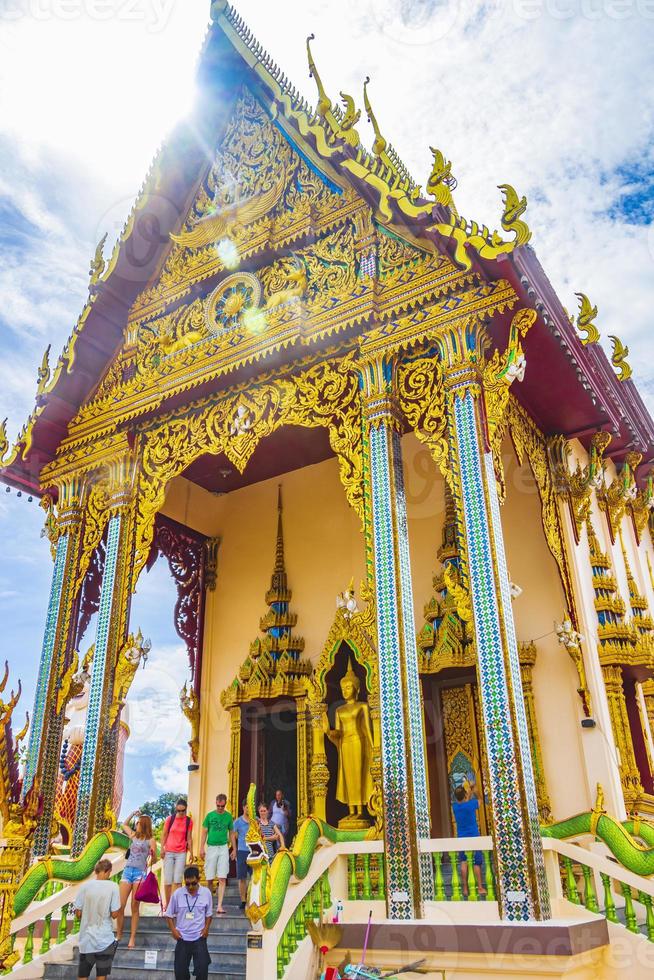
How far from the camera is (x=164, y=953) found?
6.01m

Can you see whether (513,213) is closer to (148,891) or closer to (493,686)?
(493,686)

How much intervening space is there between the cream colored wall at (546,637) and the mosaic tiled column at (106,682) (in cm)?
392

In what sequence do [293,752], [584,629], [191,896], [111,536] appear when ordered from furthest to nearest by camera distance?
1. [293,752]
2. [111,536]
3. [584,629]
4. [191,896]

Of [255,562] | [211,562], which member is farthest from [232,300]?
[211,562]

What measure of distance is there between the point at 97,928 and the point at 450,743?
13.3ft

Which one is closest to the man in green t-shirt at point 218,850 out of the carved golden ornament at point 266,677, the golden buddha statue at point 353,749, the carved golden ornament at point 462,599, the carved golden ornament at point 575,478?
the golden buddha statue at point 353,749

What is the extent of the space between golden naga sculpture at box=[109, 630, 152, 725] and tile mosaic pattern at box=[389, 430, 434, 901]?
2.97 m

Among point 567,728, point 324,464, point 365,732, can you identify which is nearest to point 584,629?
point 567,728

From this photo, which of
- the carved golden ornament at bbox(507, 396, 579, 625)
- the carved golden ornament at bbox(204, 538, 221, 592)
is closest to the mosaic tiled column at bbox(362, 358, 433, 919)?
the carved golden ornament at bbox(507, 396, 579, 625)

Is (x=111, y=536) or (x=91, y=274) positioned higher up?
(x=91, y=274)

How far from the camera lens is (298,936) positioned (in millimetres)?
5441

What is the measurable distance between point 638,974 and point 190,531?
286 inches

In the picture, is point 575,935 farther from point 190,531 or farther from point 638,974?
point 190,531

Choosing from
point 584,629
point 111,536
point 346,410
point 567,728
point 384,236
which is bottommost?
point 567,728
